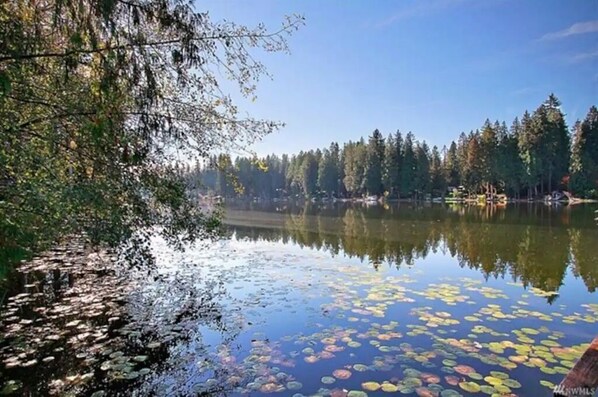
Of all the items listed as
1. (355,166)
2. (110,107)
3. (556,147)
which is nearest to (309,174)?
(355,166)

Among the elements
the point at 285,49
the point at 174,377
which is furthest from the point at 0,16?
the point at 174,377

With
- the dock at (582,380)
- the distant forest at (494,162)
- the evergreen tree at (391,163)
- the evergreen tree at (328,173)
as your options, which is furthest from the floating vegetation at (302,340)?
the evergreen tree at (328,173)

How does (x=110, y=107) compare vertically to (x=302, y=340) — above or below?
above

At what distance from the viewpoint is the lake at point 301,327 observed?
15.2 feet

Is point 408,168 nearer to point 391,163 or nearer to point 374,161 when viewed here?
point 391,163

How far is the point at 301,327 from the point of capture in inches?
259

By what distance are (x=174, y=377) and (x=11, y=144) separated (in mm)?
3259

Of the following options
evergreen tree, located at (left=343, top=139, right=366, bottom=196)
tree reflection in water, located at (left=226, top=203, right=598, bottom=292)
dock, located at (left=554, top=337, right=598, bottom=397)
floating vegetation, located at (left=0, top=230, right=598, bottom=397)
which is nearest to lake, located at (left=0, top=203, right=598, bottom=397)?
floating vegetation, located at (left=0, top=230, right=598, bottom=397)

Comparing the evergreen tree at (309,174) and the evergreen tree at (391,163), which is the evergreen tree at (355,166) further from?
the evergreen tree at (309,174)

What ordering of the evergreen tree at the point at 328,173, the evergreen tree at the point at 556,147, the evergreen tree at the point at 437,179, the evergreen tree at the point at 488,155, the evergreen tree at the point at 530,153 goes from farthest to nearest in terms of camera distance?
the evergreen tree at the point at 328,173 → the evergreen tree at the point at 437,179 → the evergreen tree at the point at 488,155 → the evergreen tree at the point at 556,147 → the evergreen tree at the point at 530,153

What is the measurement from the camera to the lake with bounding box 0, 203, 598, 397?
462 centimetres

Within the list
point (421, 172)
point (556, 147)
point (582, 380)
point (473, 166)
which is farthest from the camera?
point (421, 172)

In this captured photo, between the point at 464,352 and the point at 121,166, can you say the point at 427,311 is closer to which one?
the point at 464,352

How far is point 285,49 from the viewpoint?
4539 mm
